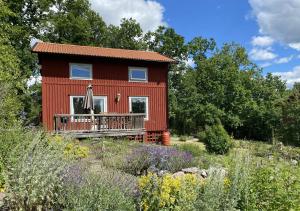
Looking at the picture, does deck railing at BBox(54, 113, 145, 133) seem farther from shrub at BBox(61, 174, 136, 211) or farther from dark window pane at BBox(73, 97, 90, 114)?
shrub at BBox(61, 174, 136, 211)

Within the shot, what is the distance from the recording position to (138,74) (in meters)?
21.4

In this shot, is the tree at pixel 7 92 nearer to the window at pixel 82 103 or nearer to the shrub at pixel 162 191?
the window at pixel 82 103

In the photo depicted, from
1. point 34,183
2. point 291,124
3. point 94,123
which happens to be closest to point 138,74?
point 94,123

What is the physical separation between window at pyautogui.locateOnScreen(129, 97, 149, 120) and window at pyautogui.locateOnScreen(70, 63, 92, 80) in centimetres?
280

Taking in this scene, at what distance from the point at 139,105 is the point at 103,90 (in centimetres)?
236

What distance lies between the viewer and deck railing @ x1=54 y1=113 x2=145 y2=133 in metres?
17.4

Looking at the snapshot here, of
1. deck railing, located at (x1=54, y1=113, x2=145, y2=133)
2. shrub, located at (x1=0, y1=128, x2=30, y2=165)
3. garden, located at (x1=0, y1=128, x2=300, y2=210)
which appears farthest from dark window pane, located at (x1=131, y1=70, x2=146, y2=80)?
garden, located at (x1=0, y1=128, x2=300, y2=210)

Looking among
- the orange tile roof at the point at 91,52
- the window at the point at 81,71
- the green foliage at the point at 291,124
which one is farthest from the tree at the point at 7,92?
the green foliage at the point at 291,124

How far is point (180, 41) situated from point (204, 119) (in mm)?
11917

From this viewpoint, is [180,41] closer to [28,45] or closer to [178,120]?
[178,120]

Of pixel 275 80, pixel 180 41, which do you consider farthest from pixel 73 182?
pixel 180 41

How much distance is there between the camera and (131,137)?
19.2m

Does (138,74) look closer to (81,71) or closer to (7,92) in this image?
(81,71)

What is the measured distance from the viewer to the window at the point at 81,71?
1957cm
